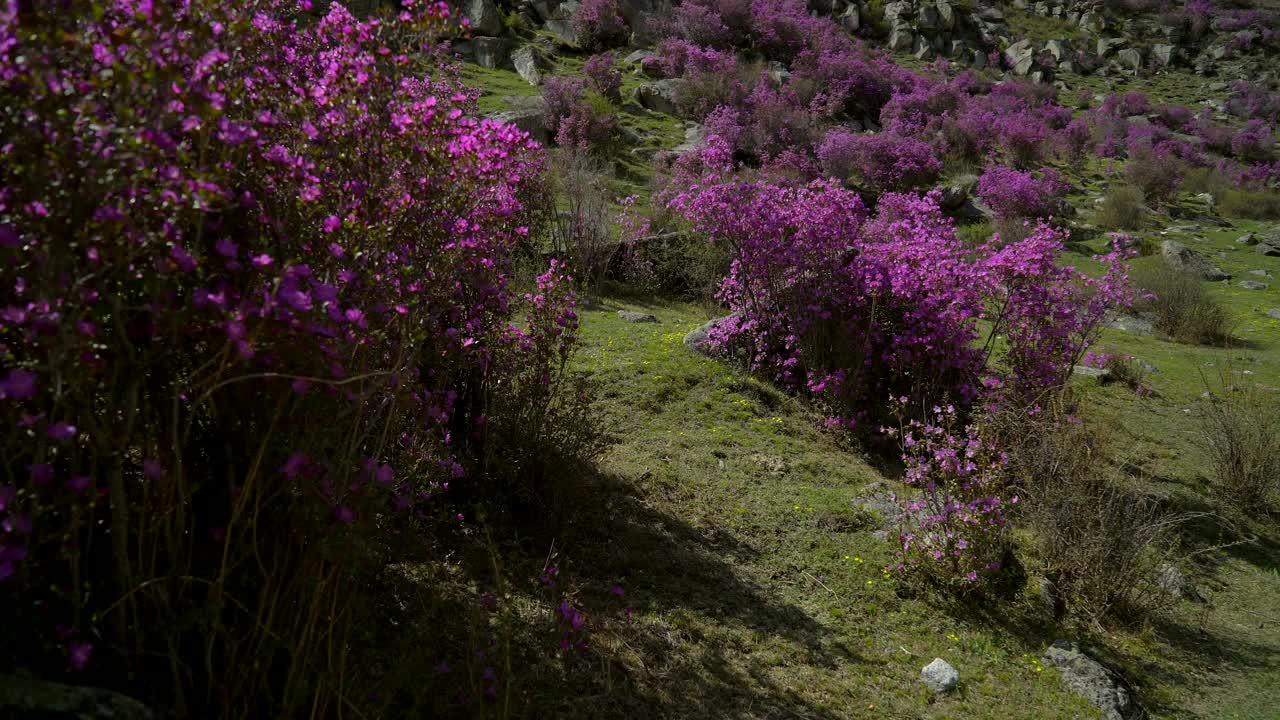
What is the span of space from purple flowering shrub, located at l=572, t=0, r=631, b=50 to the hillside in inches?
596

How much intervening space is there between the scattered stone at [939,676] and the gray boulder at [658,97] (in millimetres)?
18365

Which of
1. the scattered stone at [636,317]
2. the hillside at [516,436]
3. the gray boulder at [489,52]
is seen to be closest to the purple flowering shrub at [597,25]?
the gray boulder at [489,52]

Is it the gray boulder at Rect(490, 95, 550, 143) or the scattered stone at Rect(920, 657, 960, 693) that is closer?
the scattered stone at Rect(920, 657, 960, 693)

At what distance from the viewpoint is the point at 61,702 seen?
1.56 metres

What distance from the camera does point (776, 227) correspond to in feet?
23.4

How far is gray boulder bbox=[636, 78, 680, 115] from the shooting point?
20.3 m

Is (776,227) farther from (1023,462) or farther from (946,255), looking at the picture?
(1023,462)

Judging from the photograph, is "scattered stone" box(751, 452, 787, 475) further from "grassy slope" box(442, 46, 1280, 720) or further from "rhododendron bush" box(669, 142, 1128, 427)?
"rhododendron bush" box(669, 142, 1128, 427)

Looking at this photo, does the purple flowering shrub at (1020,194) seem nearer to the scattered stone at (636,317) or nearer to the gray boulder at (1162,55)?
the scattered stone at (636,317)

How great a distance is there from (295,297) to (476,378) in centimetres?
273

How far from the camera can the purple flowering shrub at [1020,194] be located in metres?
16.6

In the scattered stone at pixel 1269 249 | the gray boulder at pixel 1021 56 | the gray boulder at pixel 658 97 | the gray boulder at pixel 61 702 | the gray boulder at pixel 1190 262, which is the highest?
the gray boulder at pixel 1021 56

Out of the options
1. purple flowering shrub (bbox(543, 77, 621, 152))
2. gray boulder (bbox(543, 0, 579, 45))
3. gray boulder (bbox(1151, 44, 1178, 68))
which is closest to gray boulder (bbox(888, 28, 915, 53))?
gray boulder (bbox(1151, 44, 1178, 68))

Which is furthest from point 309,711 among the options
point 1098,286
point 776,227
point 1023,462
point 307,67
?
point 1098,286
